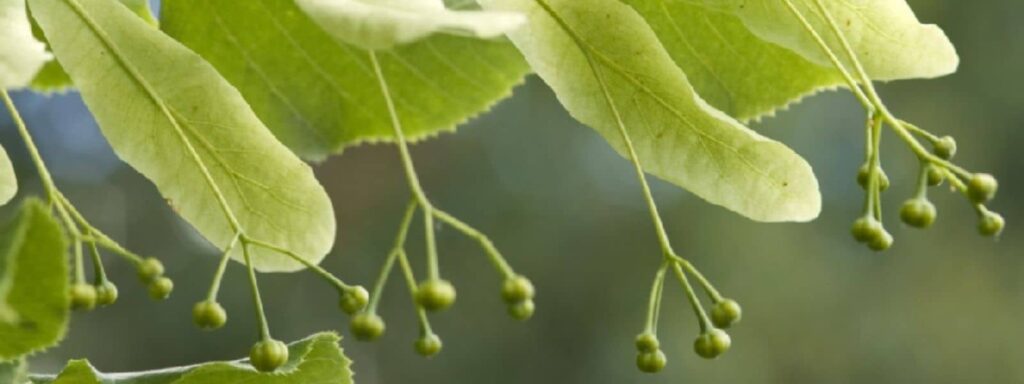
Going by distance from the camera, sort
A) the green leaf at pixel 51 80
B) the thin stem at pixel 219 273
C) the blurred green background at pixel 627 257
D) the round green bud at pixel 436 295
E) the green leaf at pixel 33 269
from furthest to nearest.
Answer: the blurred green background at pixel 627 257 < the green leaf at pixel 51 80 < the thin stem at pixel 219 273 < the round green bud at pixel 436 295 < the green leaf at pixel 33 269

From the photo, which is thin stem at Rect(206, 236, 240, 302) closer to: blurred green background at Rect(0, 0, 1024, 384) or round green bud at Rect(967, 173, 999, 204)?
round green bud at Rect(967, 173, 999, 204)

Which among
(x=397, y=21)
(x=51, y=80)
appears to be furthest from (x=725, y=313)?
(x=51, y=80)

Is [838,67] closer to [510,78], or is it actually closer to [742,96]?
[742,96]

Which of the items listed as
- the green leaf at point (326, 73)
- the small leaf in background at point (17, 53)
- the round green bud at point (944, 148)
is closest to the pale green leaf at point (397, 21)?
the small leaf in background at point (17, 53)

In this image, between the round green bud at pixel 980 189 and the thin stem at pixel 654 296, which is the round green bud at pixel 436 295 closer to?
the thin stem at pixel 654 296

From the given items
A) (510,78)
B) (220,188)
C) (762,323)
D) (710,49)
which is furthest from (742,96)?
(762,323)

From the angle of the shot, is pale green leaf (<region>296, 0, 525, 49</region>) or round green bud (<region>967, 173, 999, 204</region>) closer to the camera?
pale green leaf (<region>296, 0, 525, 49</region>)

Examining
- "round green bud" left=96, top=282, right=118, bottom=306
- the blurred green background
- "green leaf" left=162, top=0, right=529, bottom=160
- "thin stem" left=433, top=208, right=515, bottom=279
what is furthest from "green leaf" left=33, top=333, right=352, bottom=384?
the blurred green background
